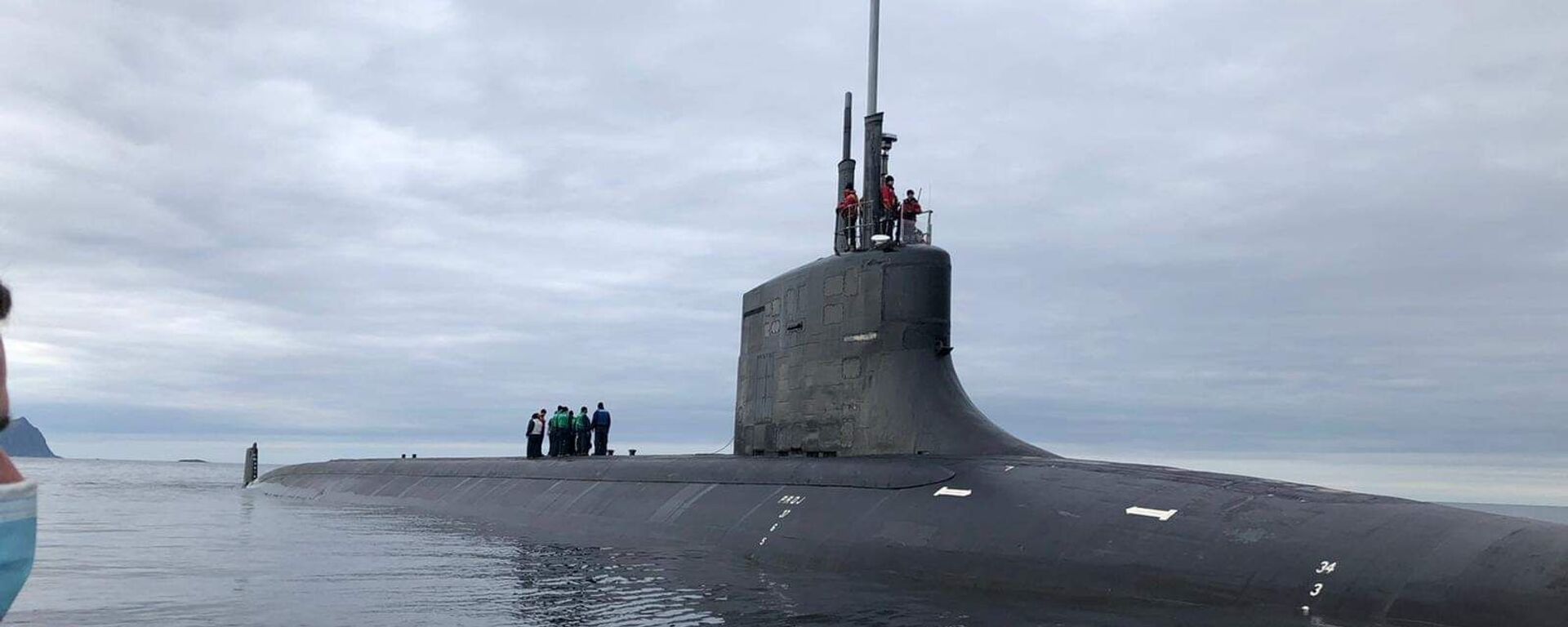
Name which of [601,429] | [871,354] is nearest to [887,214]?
[871,354]

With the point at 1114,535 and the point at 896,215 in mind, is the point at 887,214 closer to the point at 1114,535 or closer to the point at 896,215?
the point at 896,215

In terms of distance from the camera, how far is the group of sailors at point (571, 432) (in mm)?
26703

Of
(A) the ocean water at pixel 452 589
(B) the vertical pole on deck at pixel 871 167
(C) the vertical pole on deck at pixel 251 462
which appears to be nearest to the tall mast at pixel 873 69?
(B) the vertical pole on deck at pixel 871 167

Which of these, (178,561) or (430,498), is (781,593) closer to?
(178,561)

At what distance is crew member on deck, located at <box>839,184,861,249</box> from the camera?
1795 centimetres

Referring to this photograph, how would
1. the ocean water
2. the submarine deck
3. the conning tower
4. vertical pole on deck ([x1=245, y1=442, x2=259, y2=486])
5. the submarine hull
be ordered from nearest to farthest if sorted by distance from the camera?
the submarine hull
the ocean water
the submarine deck
the conning tower
vertical pole on deck ([x1=245, y1=442, x2=259, y2=486])

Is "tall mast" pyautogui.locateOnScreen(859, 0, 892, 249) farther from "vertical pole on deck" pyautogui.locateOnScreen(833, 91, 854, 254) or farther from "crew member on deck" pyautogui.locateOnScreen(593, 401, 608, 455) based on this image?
"crew member on deck" pyautogui.locateOnScreen(593, 401, 608, 455)

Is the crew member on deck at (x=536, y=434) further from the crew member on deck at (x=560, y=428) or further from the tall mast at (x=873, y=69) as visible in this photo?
the tall mast at (x=873, y=69)

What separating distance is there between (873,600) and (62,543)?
447 inches

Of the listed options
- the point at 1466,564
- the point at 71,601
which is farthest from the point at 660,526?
the point at 1466,564

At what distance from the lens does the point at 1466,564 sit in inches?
382

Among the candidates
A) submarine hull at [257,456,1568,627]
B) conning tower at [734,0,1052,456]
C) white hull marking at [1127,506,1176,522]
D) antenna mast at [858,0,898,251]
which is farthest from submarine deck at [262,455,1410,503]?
antenna mast at [858,0,898,251]

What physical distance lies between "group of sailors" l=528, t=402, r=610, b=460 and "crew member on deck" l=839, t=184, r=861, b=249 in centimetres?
1009

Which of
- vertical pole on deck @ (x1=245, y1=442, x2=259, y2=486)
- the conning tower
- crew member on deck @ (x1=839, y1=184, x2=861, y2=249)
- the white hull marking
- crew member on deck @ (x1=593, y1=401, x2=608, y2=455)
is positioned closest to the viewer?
the white hull marking
